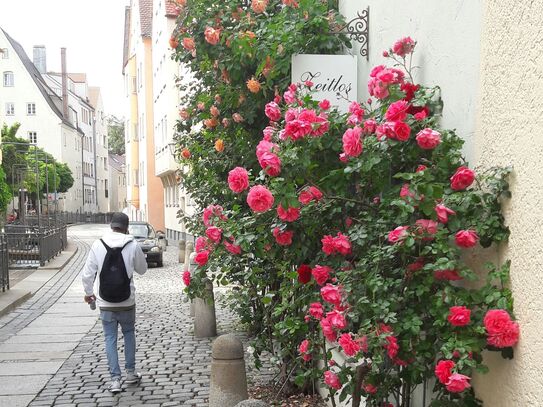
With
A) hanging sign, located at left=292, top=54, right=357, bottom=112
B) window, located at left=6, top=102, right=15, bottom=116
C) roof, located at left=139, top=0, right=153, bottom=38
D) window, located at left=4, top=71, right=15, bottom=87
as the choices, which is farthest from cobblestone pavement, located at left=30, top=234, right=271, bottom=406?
window, located at left=6, top=102, right=15, bottom=116

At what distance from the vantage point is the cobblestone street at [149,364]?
6578 millimetres

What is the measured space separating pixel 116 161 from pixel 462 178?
107384 millimetres

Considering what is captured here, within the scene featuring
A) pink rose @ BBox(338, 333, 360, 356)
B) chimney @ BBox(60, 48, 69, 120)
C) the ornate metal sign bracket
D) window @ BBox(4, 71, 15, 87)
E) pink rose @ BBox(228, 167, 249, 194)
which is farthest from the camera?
chimney @ BBox(60, 48, 69, 120)

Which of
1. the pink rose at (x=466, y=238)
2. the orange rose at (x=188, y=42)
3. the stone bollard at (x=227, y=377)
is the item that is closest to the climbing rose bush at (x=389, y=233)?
the pink rose at (x=466, y=238)

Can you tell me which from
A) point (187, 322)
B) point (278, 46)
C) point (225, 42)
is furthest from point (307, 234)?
point (187, 322)

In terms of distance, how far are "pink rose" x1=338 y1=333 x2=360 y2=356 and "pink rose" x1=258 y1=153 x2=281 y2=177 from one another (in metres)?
0.91

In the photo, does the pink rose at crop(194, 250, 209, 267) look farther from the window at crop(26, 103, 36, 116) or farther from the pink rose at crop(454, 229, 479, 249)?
the window at crop(26, 103, 36, 116)

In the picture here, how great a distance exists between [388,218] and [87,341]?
6.94 meters

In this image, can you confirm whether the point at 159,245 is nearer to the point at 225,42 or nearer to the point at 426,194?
the point at 225,42

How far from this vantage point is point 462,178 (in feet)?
10.7

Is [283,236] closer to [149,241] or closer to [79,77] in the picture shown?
[149,241]

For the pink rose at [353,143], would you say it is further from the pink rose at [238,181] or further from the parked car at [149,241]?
the parked car at [149,241]

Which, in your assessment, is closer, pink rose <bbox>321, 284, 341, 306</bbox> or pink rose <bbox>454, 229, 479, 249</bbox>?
pink rose <bbox>454, 229, 479, 249</bbox>

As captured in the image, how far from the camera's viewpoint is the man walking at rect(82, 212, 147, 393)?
6816 millimetres
